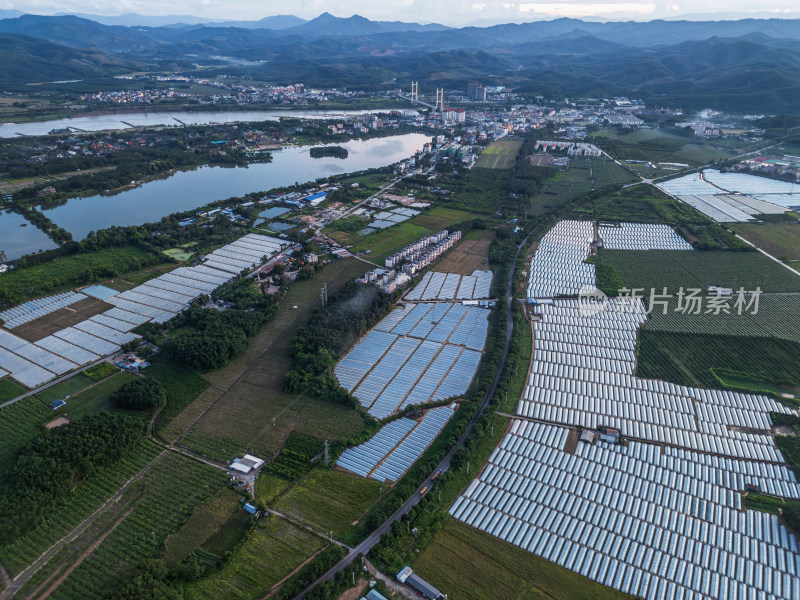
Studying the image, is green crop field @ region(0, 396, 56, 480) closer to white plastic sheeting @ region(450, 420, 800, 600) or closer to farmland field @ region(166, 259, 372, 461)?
farmland field @ region(166, 259, 372, 461)

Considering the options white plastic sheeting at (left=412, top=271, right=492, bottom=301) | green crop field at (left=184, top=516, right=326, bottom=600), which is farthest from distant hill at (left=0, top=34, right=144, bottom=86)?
green crop field at (left=184, top=516, right=326, bottom=600)

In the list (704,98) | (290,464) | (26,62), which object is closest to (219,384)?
(290,464)

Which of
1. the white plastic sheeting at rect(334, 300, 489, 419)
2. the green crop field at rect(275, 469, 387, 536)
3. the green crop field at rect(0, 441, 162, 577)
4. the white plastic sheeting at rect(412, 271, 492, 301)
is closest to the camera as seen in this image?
the green crop field at rect(0, 441, 162, 577)

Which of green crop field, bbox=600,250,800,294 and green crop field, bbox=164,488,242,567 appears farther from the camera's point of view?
green crop field, bbox=600,250,800,294

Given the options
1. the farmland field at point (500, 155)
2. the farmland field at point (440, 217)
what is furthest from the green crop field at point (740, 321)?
the farmland field at point (500, 155)

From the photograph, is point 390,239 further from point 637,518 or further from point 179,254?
point 637,518

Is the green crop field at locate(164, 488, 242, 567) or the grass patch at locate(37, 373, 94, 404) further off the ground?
the grass patch at locate(37, 373, 94, 404)

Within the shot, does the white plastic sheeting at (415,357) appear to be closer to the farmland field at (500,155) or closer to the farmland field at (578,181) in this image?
the farmland field at (578,181)

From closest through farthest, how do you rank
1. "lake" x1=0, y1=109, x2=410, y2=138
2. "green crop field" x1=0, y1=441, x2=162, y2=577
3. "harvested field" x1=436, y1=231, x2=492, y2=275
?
"green crop field" x1=0, y1=441, x2=162, y2=577, "harvested field" x1=436, y1=231, x2=492, y2=275, "lake" x1=0, y1=109, x2=410, y2=138
